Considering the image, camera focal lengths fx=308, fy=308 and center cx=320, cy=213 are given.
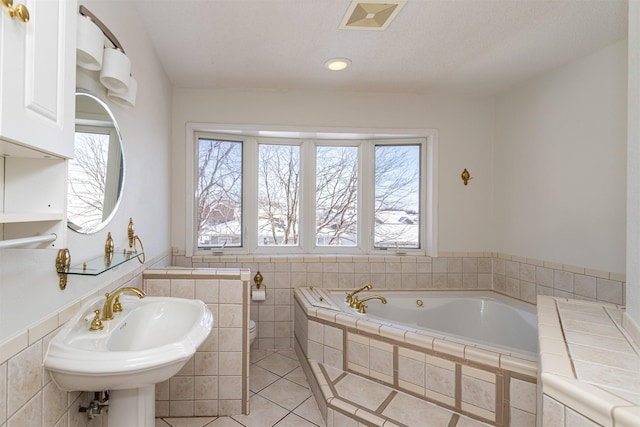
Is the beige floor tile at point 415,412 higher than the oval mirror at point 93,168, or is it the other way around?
the oval mirror at point 93,168

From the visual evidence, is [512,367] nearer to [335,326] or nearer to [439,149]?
[335,326]

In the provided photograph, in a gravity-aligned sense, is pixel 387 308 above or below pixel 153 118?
below

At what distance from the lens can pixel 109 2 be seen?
1.39 metres

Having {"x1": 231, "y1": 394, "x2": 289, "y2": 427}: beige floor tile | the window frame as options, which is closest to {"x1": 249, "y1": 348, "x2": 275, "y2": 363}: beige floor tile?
{"x1": 231, "y1": 394, "x2": 289, "y2": 427}: beige floor tile

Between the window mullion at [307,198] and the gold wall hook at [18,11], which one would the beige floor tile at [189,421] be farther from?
the gold wall hook at [18,11]

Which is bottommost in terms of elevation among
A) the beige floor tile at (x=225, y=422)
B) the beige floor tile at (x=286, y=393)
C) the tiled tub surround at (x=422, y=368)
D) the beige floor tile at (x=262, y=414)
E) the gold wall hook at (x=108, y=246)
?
the beige floor tile at (x=225, y=422)

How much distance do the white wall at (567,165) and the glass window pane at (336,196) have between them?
4.39 feet

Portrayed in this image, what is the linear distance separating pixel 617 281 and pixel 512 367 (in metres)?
1.19

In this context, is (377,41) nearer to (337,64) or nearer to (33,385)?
(337,64)

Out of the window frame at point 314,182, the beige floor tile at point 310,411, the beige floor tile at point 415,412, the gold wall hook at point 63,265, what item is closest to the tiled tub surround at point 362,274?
the window frame at point 314,182

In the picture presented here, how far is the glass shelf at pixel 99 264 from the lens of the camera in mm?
1026

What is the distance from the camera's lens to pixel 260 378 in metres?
2.27

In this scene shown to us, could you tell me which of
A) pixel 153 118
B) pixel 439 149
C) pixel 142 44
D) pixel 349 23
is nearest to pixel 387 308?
pixel 439 149

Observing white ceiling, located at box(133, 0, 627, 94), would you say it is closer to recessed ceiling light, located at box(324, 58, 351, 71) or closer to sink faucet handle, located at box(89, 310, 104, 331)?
recessed ceiling light, located at box(324, 58, 351, 71)
